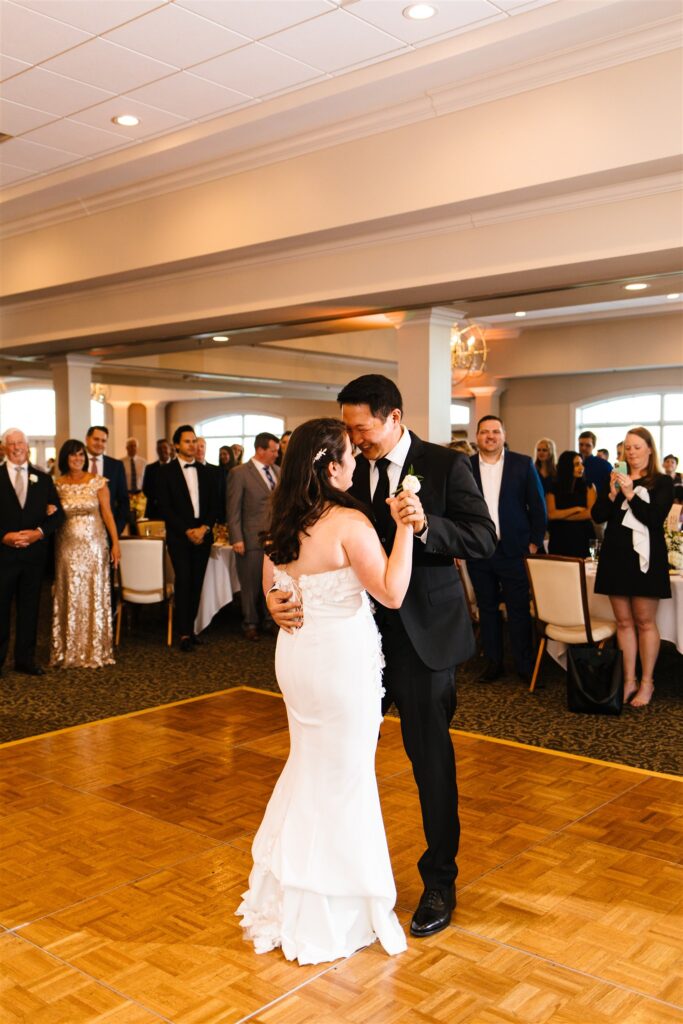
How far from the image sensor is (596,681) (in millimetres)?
5789

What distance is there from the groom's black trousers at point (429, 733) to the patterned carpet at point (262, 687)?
6.88ft

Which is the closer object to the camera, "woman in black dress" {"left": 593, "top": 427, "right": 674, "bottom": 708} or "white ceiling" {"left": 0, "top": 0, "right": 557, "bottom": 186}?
"white ceiling" {"left": 0, "top": 0, "right": 557, "bottom": 186}

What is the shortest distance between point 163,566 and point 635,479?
3995 millimetres

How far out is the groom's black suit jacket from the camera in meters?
3.02

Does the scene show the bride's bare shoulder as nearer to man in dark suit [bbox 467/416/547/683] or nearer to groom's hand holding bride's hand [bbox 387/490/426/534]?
groom's hand holding bride's hand [bbox 387/490/426/534]

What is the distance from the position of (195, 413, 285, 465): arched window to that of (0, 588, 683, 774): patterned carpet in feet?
48.2

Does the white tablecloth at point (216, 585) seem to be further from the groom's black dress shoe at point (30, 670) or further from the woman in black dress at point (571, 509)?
the woman in black dress at point (571, 509)

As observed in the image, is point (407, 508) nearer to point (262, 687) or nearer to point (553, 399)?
point (262, 687)

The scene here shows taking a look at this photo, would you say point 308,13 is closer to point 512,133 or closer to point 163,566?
point 512,133

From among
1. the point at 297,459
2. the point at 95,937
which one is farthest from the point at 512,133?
the point at 95,937

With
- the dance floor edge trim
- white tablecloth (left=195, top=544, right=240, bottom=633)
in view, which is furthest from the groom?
white tablecloth (left=195, top=544, right=240, bottom=633)

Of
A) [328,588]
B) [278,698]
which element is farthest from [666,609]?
[328,588]

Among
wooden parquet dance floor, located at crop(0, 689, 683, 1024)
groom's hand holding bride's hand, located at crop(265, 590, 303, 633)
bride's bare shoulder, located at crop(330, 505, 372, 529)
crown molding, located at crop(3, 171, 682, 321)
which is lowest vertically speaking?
wooden parquet dance floor, located at crop(0, 689, 683, 1024)

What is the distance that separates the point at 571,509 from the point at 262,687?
381 cm
